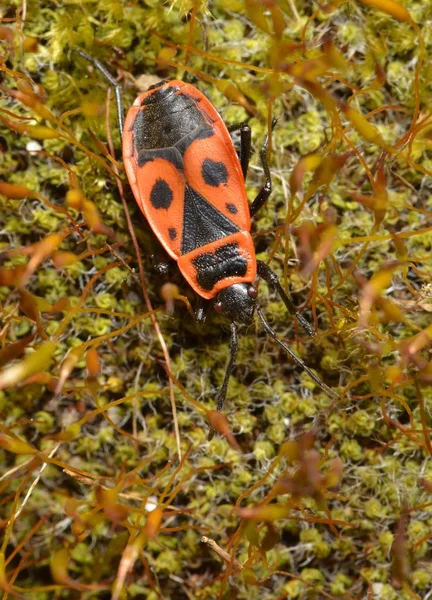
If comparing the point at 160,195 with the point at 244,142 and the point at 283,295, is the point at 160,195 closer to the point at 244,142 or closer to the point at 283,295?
the point at 244,142

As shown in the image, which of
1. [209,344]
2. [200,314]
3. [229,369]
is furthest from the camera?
[209,344]

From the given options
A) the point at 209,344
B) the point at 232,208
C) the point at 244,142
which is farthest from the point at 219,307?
the point at 244,142

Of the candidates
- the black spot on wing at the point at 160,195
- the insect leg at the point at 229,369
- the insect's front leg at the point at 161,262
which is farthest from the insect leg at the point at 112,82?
the insect leg at the point at 229,369

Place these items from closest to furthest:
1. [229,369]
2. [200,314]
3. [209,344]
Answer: [229,369], [200,314], [209,344]

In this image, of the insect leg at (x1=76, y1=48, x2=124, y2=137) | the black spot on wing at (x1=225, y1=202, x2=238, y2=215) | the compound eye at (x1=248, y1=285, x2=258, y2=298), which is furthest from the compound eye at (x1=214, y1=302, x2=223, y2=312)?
the insect leg at (x1=76, y1=48, x2=124, y2=137)

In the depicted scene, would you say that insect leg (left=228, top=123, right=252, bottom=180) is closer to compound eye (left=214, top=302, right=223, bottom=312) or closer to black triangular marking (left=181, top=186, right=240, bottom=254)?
black triangular marking (left=181, top=186, right=240, bottom=254)

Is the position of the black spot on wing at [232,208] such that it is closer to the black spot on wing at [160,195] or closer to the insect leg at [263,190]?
the insect leg at [263,190]
